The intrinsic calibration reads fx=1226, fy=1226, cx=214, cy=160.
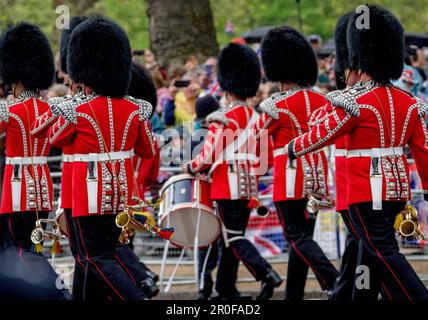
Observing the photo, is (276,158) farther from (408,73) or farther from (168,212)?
(408,73)

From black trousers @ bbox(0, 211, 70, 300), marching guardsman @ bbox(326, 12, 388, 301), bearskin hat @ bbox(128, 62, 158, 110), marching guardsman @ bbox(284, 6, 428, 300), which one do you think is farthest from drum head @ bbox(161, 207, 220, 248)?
marching guardsman @ bbox(284, 6, 428, 300)

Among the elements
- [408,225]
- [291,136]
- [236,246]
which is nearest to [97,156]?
[291,136]

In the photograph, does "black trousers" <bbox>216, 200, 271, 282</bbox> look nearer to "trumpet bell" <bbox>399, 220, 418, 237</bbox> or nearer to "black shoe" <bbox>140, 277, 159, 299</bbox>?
"black shoe" <bbox>140, 277, 159, 299</bbox>

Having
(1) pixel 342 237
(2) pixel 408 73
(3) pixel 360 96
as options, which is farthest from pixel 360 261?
(2) pixel 408 73

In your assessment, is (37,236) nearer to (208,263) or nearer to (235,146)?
(235,146)

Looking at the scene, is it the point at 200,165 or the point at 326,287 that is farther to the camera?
the point at 200,165

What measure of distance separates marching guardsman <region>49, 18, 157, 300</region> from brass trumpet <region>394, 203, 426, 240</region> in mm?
1472

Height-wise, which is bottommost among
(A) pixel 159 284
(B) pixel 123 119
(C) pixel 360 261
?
(A) pixel 159 284

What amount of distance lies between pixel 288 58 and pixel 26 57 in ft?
→ 5.93

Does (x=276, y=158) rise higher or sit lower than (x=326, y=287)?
higher

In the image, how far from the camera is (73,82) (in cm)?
730

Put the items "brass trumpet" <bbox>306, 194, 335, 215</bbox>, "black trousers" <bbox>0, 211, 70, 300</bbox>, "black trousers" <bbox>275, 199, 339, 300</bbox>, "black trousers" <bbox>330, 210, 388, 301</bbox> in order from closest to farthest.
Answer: "black trousers" <bbox>330, 210, 388, 301</bbox> → "brass trumpet" <bbox>306, 194, 335, 215</bbox> → "black trousers" <bbox>0, 211, 70, 300</bbox> → "black trousers" <bbox>275, 199, 339, 300</bbox>

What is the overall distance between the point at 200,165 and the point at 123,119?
5.50 ft

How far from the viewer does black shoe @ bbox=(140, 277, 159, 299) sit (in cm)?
752
